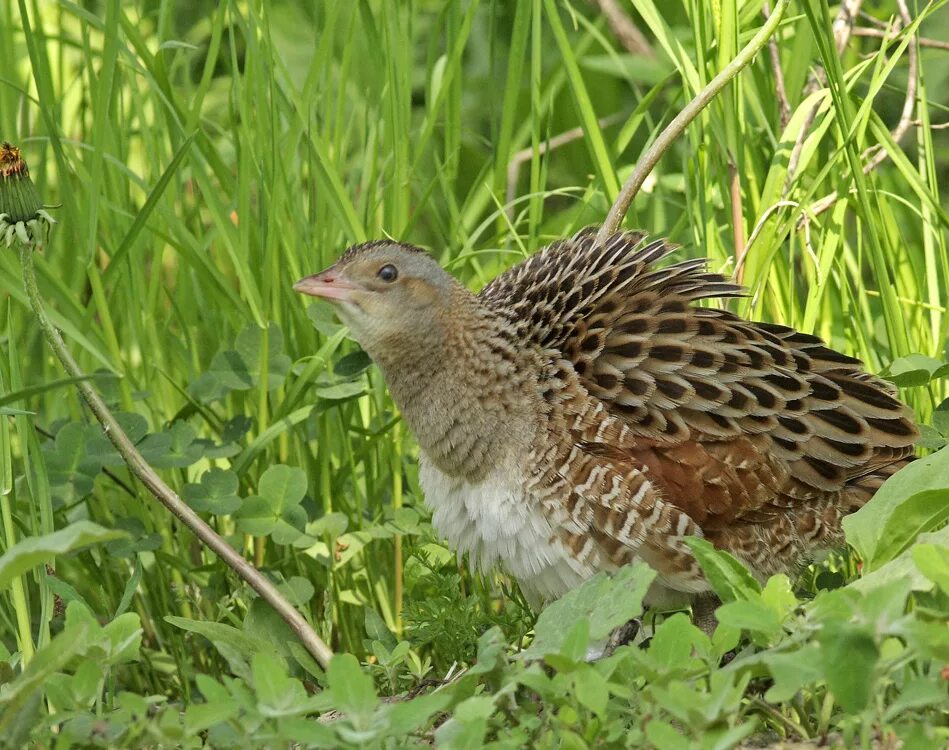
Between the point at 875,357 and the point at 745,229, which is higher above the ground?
the point at 745,229

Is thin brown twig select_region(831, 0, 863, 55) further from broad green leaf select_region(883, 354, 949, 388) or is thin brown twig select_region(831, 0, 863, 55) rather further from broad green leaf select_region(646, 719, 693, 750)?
broad green leaf select_region(646, 719, 693, 750)

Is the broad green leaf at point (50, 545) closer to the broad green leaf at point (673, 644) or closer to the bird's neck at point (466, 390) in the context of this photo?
the broad green leaf at point (673, 644)

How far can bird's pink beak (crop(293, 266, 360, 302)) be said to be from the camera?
3277 mm

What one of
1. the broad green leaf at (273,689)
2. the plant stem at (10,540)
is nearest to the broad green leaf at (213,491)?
the plant stem at (10,540)

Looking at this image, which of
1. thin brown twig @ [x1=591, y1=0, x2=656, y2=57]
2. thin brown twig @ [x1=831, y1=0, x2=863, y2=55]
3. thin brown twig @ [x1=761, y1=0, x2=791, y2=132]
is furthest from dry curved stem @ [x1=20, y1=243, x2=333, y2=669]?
thin brown twig @ [x1=591, y1=0, x2=656, y2=57]

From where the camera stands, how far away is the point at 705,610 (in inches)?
130

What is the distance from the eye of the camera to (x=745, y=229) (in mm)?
3934

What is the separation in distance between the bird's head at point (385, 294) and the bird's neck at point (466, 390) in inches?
1.1

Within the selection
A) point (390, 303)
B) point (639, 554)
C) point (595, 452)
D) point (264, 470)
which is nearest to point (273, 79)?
point (390, 303)

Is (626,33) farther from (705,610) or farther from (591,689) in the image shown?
(591,689)

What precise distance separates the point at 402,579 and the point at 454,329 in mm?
806

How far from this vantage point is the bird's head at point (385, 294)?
3.32 m

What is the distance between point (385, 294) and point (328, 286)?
138 millimetres

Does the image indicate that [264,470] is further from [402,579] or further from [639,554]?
[639,554]
